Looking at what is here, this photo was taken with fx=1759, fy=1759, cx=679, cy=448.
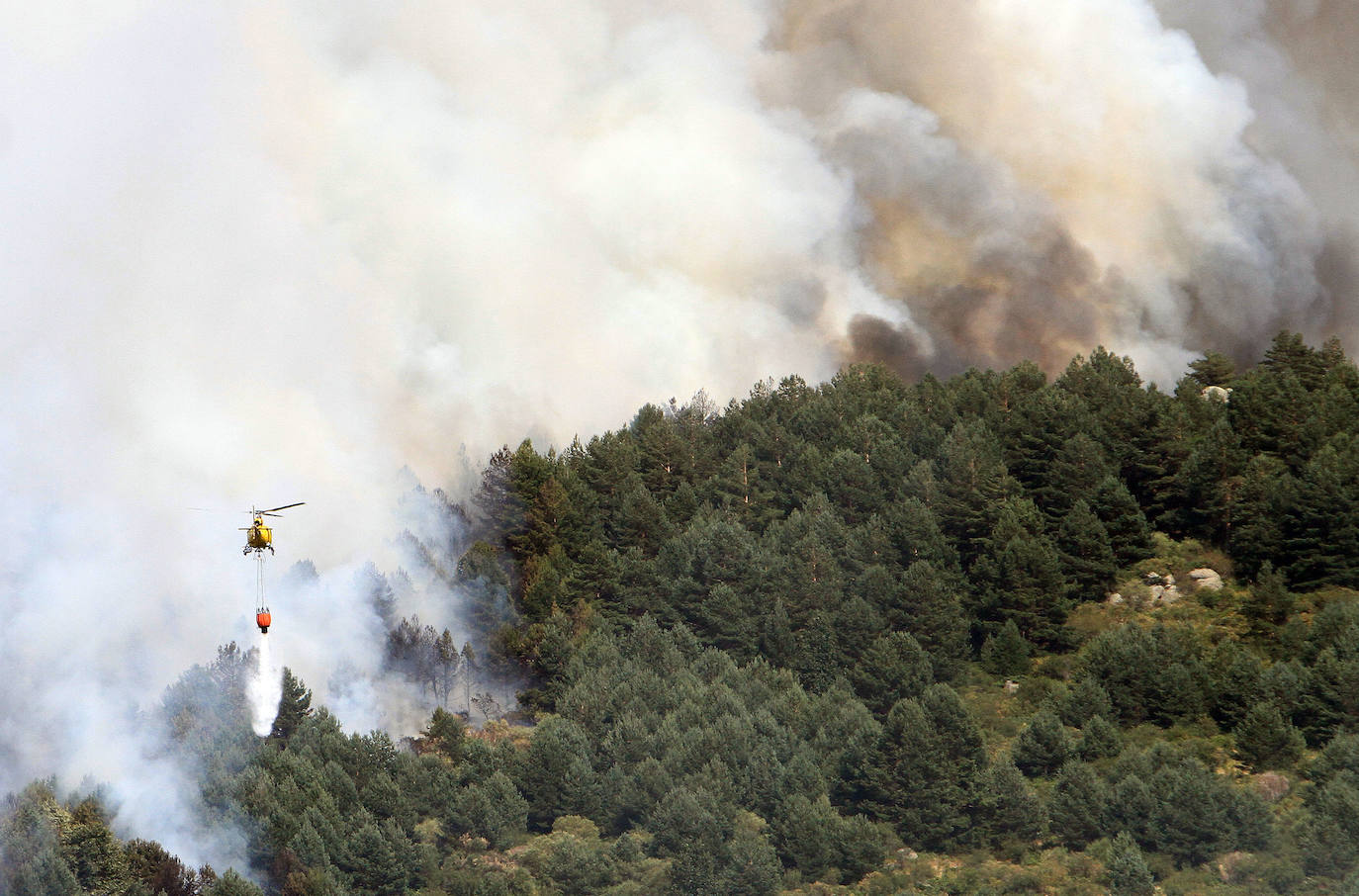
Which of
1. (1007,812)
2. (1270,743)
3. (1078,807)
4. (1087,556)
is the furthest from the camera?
(1087,556)

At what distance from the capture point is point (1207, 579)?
384 feet

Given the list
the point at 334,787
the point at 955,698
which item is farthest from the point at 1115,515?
the point at 334,787

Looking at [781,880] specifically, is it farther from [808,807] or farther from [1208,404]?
[1208,404]

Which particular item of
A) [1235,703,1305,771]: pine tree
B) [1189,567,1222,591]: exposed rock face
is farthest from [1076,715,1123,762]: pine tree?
[1189,567,1222,591]: exposed rock face

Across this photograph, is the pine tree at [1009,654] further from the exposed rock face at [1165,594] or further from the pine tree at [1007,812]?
the pine tree at [1007,812]

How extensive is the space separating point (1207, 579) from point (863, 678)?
2669 cm

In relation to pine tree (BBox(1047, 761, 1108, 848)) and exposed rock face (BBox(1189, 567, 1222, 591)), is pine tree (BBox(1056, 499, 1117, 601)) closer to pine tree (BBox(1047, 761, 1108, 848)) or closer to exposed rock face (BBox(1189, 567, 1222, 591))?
exposed rock face (BBox(1189, 567, 1222, 591))

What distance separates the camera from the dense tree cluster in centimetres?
9288

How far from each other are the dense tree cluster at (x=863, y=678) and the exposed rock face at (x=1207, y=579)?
1052mm

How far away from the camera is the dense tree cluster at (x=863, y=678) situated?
92.9 meters

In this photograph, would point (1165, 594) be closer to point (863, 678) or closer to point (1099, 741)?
point (1099, 741)

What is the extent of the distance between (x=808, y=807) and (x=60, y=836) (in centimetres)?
4073

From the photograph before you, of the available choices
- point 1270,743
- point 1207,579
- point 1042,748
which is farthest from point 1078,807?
point 1207,579

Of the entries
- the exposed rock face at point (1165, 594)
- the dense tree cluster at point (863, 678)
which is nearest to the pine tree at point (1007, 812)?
the dense tree cluster at point (863, 678)
